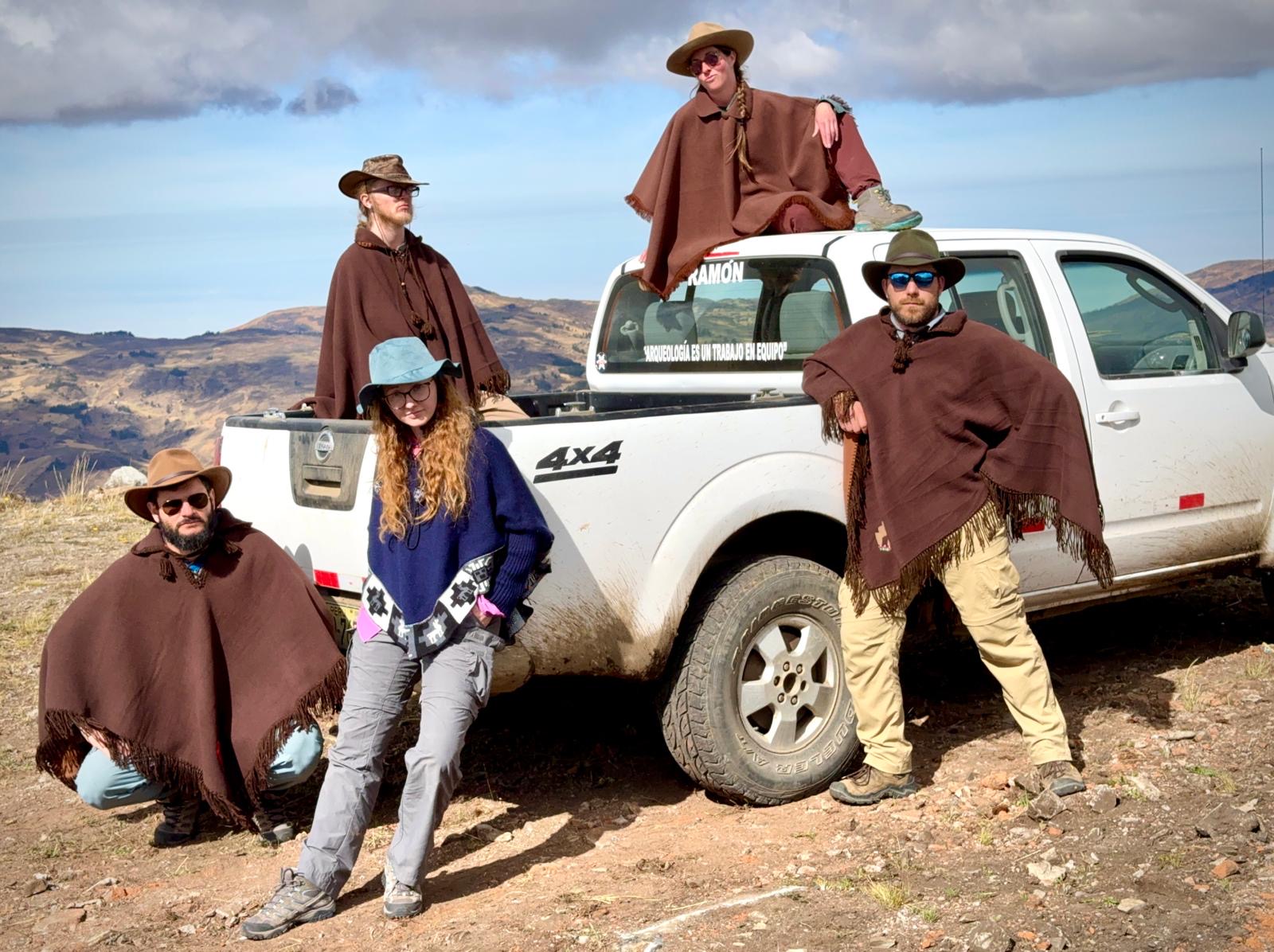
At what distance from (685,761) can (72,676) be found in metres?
2.02

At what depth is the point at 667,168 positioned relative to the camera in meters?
6.20

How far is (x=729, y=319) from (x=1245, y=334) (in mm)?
2075

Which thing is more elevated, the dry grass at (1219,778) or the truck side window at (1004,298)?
the truck side window at (1004,298)

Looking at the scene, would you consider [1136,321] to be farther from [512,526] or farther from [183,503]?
[183,503]

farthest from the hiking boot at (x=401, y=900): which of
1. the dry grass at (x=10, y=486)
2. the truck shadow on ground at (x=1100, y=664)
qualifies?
the dry grass at (x=10, y=486)

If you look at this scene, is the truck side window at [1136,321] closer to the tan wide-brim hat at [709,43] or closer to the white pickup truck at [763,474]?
the white pickup truck at [763,474]

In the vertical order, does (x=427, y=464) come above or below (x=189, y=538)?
above

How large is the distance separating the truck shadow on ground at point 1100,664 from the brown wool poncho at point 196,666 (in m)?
2.21

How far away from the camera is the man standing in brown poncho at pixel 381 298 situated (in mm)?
5457

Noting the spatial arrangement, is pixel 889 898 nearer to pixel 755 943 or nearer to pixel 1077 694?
pixel 755 943

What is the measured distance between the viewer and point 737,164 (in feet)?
20.0

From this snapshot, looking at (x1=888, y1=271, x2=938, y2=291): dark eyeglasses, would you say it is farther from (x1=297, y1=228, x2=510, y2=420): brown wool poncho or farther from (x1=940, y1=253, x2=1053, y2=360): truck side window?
(x1=297, y1=228, x2=510, y2=420): brown wool poncho

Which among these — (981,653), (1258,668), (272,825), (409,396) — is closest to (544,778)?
(272,825)

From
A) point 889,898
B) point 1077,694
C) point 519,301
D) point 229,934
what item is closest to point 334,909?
point 229,934
